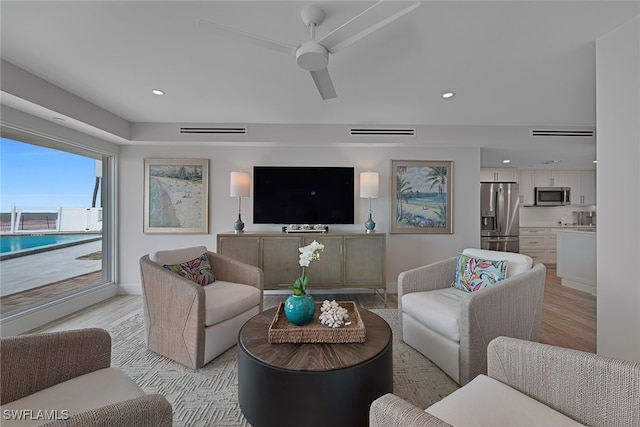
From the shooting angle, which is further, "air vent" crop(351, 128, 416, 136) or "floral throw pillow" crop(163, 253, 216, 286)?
"air vent" crop(351, 128, 416, 136)

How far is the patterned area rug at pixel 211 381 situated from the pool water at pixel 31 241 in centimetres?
145

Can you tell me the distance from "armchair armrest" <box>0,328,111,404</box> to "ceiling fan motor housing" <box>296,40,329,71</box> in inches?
70.6

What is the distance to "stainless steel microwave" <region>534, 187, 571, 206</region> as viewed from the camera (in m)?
5.73

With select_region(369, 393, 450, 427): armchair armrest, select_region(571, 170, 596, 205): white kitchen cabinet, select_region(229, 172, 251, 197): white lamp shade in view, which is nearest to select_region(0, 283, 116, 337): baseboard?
select_region(229, 172, 251, 197): white lamp shade

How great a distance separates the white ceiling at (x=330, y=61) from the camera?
60.3 inches

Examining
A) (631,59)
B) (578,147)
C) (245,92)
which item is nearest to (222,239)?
(245,92)

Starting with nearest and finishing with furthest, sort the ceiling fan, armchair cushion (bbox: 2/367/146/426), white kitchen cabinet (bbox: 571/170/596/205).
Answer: armchair cushion (bbox: 2/367/146/426), the ceiling fan, white kitchen cabinet (bbox: 571/170/596/205)

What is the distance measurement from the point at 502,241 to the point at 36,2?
A: 6.73 m

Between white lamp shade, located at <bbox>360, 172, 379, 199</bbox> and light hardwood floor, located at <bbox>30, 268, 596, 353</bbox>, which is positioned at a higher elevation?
white lamp shade, located at <bbox>360, 172, 379, 199</bbox>

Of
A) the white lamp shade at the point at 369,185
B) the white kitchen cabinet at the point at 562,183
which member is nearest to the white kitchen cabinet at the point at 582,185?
the white kitchen cabinet at the point at 562,183

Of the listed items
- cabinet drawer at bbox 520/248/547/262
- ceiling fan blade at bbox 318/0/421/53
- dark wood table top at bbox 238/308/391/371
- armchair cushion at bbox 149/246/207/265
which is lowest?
cabinet drawer at bbox 520/248/547/262

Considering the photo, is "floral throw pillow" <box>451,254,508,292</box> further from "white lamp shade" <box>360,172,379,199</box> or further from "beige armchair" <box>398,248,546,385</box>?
"white lamp shade" <box>360,172,379,199</box>

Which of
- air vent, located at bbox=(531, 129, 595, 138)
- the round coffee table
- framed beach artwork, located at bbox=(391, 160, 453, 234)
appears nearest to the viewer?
the round coffee table

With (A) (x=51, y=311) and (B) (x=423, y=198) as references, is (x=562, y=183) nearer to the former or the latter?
(B) (x=423, y=198)
